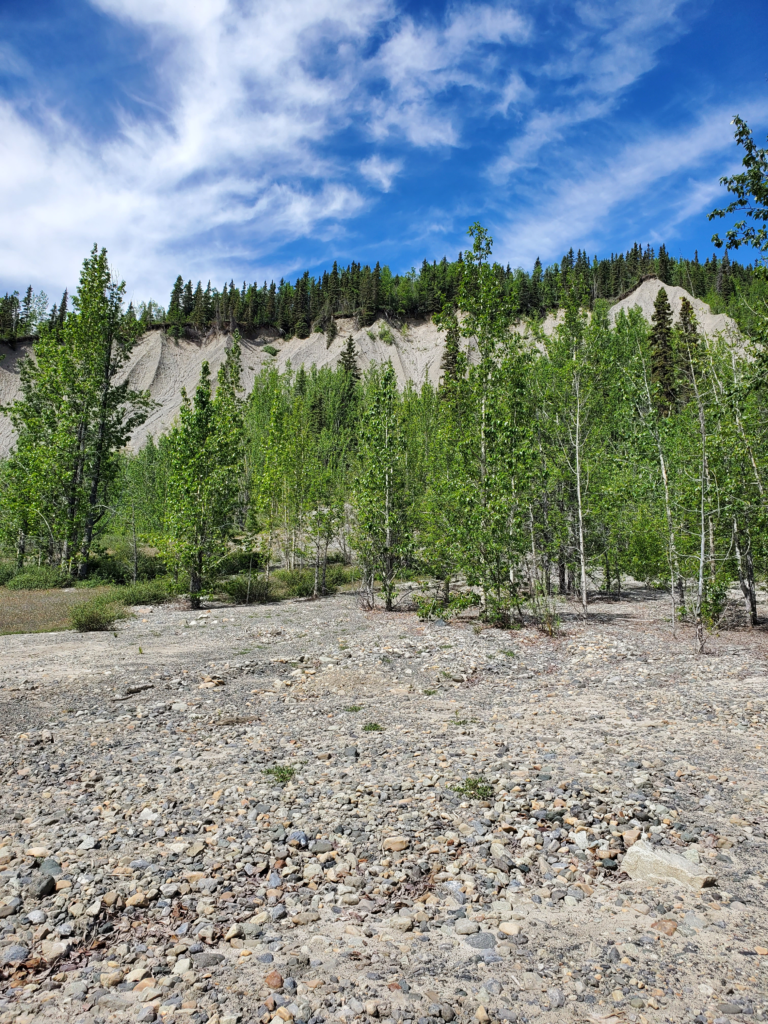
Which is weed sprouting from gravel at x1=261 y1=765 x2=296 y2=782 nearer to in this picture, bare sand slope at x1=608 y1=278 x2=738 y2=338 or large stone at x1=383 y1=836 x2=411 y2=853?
large stone at x1=383 y1=836 x2=411 y2=853

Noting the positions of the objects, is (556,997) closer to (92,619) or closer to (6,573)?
(92,619)

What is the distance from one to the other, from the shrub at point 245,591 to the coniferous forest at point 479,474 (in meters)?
0.10

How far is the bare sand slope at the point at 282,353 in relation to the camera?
305 feet

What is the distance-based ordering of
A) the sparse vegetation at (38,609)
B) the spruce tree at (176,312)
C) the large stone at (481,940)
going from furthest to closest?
the spruce tree at (176,312)
the sparse vegetation at (38,609)
the large stone at (481,940)

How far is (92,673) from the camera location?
1079cm

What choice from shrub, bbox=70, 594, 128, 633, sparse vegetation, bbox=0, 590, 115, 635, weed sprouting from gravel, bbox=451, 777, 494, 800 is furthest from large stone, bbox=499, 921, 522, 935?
sparse vegetation, bbox=0, 590, 115, 635

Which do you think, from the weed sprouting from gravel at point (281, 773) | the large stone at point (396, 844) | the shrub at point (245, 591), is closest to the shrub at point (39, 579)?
the shrub at point (245, 591)

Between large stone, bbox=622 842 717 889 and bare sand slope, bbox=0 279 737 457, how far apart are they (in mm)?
91981

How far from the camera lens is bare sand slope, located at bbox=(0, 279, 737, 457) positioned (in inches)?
3661

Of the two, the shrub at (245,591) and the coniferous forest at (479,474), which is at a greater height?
the coniferous forest at (479,474)

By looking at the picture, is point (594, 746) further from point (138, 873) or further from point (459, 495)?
point (459, 495)

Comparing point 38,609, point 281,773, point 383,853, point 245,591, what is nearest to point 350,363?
point 245,591

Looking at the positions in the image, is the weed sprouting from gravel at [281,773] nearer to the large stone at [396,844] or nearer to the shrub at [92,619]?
the large stone at [396,844]

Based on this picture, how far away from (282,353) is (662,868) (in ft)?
363
